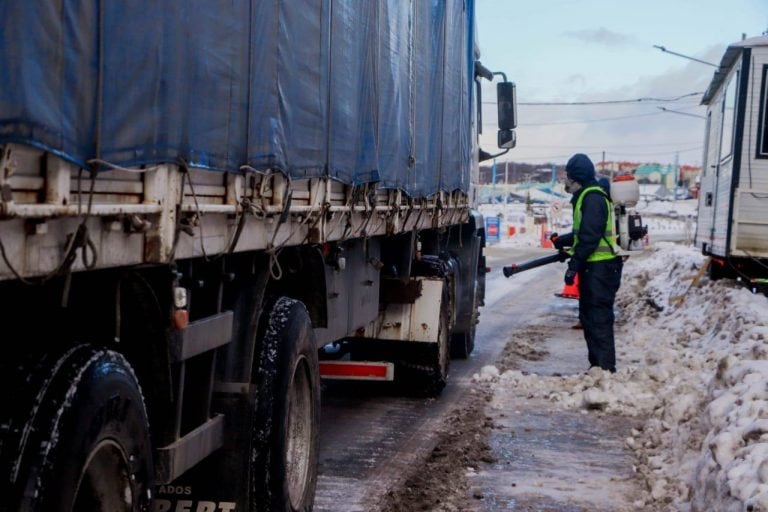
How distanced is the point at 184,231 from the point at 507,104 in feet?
29.6

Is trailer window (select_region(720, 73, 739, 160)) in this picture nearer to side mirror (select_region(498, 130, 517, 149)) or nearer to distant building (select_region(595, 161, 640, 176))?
side mirror (select_region(498, 130, 517, 149))

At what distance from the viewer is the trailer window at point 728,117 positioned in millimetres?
16531

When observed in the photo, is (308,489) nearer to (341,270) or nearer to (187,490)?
(187,490)

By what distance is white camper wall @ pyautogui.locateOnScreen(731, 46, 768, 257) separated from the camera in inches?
618

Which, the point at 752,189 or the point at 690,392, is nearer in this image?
the point at 690,392

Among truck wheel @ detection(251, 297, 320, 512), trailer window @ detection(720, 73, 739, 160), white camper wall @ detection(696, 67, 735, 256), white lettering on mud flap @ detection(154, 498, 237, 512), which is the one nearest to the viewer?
white lettering on mud flap @ detection(154, 498, 237, 512)

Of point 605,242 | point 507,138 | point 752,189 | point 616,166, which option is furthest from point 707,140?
point 616,166

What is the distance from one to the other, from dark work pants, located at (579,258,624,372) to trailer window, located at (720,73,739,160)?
6.36m

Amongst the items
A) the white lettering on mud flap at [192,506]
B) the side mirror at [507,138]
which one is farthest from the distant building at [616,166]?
the white lettering on mud flap at [192,506]

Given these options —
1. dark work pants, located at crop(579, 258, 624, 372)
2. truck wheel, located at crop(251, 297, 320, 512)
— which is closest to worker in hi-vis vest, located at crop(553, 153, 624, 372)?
dark work pants, located at crop(579, 258, 624, 372)

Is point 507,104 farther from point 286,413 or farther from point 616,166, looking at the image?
point 616,166

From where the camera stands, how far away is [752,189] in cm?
1573

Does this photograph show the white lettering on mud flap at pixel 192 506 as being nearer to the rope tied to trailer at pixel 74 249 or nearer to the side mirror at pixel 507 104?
the rope tied to trailer at pixel 74 249

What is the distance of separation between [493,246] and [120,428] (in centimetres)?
4327
